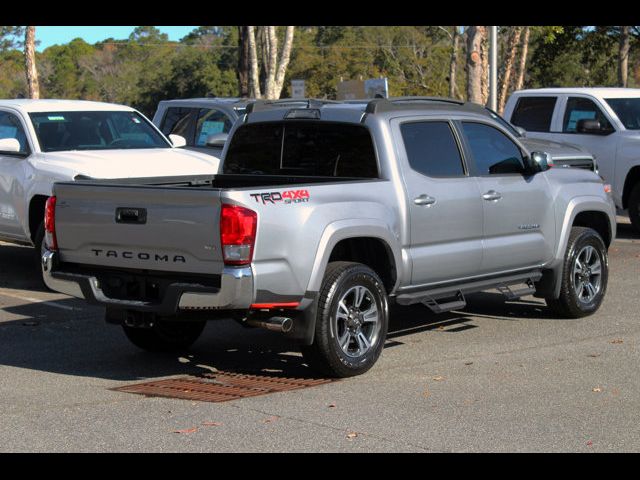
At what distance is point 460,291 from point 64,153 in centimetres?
537

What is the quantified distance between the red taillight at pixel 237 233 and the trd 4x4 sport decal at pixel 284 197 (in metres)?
0.13

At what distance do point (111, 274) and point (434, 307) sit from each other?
2.46 m

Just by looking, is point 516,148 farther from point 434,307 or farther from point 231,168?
point 231,168

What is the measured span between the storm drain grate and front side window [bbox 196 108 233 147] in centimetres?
749

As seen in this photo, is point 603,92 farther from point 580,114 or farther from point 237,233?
point 237,233

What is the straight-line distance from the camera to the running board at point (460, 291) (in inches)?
339

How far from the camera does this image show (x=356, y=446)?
617 cm

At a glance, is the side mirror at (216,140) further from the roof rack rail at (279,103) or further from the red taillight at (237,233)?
the red taillight at (237,233)

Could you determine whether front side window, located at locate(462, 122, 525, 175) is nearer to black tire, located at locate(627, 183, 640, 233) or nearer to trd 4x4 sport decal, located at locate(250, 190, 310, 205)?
trd 4x4 sport decal, located at locate(250, 190, 310, 205)

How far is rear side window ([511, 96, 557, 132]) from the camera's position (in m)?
17.0

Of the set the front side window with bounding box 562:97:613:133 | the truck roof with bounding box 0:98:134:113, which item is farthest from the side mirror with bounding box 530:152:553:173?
the front side window with bounding box 562:97:613:133

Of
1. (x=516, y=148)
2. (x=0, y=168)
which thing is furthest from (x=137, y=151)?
(x=516, y=148)

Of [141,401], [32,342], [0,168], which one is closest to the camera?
[141,401]

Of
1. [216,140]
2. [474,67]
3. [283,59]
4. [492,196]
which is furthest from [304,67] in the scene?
[492,196]
